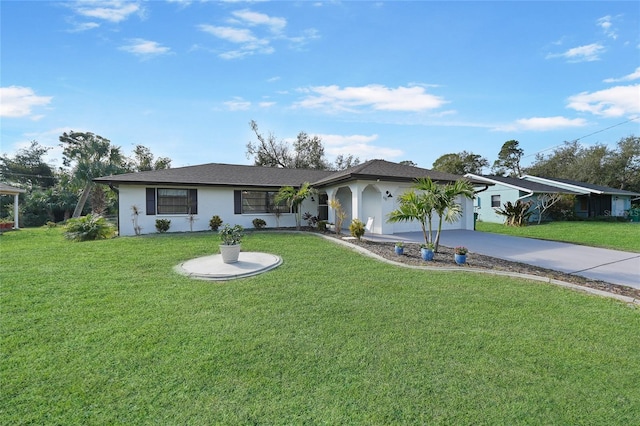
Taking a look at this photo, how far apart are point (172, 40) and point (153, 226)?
7.99 m

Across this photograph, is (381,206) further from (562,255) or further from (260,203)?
(260,203)

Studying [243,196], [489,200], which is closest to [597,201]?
[489,200]

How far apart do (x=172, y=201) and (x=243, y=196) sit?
3378mm

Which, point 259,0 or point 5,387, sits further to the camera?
point 259,0

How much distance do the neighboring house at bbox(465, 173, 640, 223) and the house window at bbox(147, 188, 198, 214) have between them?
59.2 ft

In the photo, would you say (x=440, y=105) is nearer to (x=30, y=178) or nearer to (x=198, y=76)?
(x=198, y=76)

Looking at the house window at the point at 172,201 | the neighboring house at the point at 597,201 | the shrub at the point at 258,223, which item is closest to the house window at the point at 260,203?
the shrub at the point at 258,223

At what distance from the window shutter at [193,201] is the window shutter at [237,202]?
1821 mm

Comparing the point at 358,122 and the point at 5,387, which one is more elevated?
the point at 358,122

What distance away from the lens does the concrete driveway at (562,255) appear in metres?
6.74

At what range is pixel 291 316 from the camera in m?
4.11

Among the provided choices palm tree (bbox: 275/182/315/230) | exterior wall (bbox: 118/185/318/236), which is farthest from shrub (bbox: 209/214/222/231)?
palm tree (bbox: 275/182/315/230)

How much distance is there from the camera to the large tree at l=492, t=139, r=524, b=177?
43.3 meters

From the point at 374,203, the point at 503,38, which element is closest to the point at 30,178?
the point at 374,203
